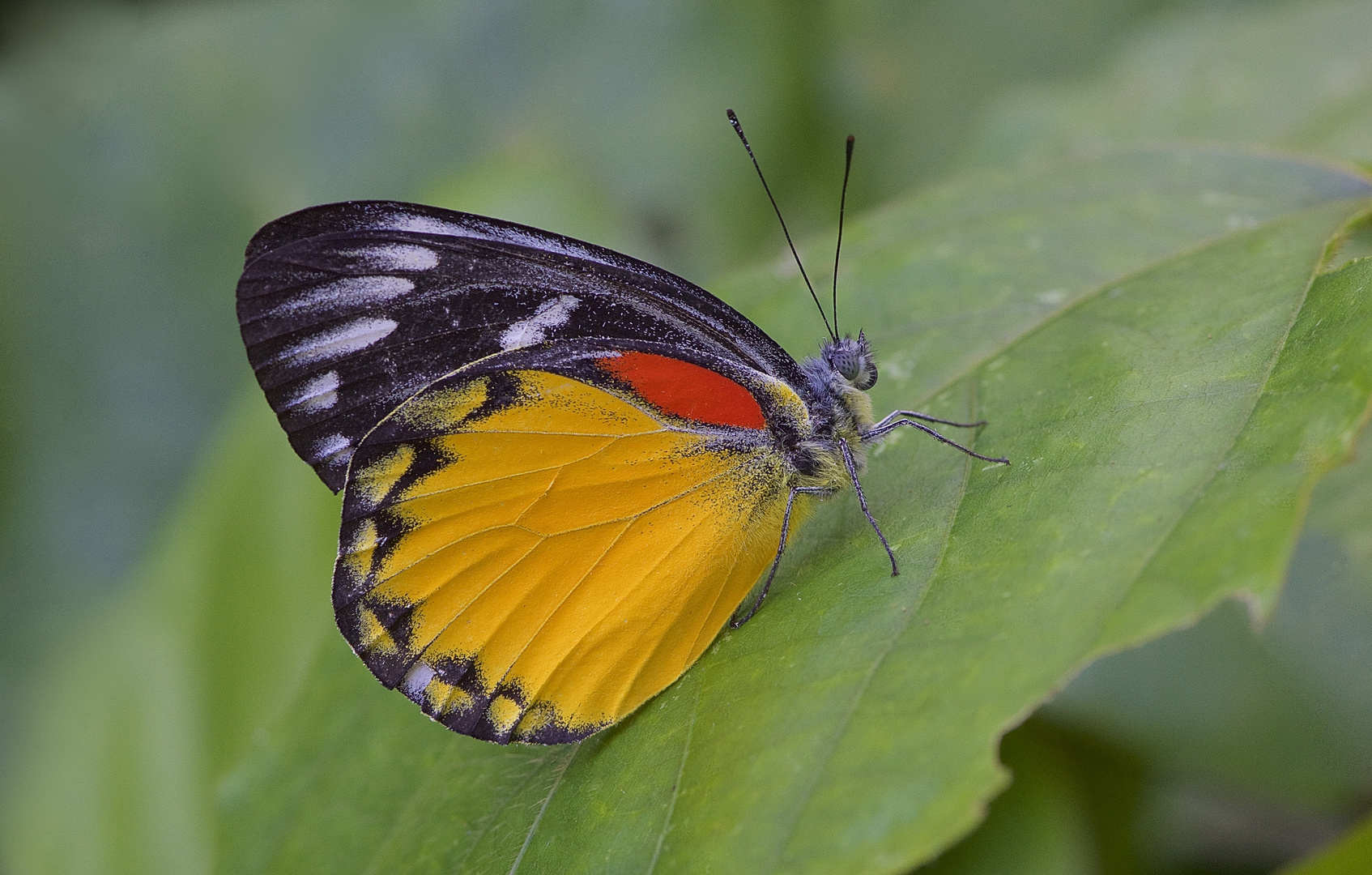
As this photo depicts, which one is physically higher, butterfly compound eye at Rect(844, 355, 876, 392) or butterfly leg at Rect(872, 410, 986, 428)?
butterfly compound eye at Rect(844, 355, 876, 392)

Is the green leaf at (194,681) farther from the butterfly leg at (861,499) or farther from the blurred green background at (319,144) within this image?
the butterfly leg at (861,499)

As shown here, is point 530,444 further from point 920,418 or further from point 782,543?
point 920,418

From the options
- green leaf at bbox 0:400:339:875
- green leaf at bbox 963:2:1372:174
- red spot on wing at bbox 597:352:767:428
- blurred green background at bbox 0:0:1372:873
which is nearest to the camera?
red spot on wing at bbox 597:352:767:428

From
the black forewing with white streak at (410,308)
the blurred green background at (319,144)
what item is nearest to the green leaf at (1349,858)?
the black forewing with white streak at (410,308)

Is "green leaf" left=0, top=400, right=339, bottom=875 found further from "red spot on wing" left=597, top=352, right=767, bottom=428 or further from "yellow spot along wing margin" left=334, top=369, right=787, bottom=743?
"red spot on wing" left=597, top=352, right=767, bottom=428

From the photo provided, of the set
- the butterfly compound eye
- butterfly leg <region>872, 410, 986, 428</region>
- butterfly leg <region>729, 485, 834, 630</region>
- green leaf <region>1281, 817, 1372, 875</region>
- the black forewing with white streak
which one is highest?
the black forewing with white streak

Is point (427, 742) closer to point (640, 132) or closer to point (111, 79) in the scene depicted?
point (640, 132)

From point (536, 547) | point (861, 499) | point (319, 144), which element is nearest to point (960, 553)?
point (861, 499)

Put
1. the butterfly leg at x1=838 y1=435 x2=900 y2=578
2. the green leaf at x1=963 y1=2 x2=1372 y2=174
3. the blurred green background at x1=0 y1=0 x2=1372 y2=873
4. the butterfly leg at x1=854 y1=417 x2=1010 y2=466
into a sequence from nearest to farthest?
the butterfly leg at x1=838 y1=435 x2=900 y2=578
the butterfly leg at x1=854 y1=417 x2=1010 y2=466
the green leaf at x1=963 y1=2 x2=1372 y2=174
the blurred green background at x1=0 y1=0 x2=1372 y2=873

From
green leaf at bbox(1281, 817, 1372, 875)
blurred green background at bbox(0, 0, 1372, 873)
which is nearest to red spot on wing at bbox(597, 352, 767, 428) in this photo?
green leaf at bbox(1281, 817, 1372, 875)
